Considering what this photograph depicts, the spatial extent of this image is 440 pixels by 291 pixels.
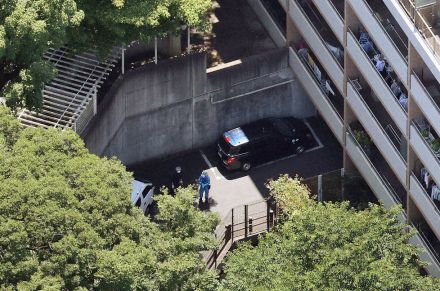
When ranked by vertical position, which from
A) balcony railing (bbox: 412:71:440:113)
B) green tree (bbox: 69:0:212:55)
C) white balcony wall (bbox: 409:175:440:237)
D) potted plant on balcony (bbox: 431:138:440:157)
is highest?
green tree (bbox: 69:0:212:55)

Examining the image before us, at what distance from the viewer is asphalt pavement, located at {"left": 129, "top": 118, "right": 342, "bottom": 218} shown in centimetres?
9094

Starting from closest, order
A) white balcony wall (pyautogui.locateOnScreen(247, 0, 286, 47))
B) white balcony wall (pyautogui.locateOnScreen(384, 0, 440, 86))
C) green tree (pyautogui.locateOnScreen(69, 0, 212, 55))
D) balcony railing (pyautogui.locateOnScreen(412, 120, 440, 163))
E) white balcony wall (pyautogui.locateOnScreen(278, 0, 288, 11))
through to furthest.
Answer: white balcony wall (pyautogui.locateOnScreen(384, 0, 440, 86)) → balcony railing (pyautogui.locateOnScreen(412, 120, 440, 163)) → green tree (pyautogui.locateOnScreen(69, 0, 212, 55)) → white balcony wall (pyautogui.locateOnScreen(278, 0, 288, 11)) → white balcony wall (pyautogui.locateOnScreen(247, 0, 286, 47))

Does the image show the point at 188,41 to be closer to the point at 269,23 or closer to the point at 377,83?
the point at 269,23

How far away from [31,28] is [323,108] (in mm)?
17776

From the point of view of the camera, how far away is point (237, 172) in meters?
92.1

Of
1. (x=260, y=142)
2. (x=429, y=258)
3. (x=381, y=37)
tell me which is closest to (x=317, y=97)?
(x=260, y=142)

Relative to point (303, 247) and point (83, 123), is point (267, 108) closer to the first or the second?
point (83, 123)

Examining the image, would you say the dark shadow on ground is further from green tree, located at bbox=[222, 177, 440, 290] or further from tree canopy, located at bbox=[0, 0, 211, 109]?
green tree, located at bbox=[222, 177, 440, 290]

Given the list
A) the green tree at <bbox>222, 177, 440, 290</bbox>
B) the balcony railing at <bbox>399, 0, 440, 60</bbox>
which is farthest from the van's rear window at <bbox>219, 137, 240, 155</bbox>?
the balcony railing at <bbox>399, 0, 440, 60</bbox>

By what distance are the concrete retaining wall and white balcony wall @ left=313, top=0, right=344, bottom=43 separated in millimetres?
5658

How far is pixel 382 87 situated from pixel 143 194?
12.1 metres

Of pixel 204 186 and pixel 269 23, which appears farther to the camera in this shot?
pixel 269 23

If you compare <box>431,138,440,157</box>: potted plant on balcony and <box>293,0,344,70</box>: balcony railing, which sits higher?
<box>293,0,344,70</box>: balcony railing

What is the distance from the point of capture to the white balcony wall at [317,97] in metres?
90.2
